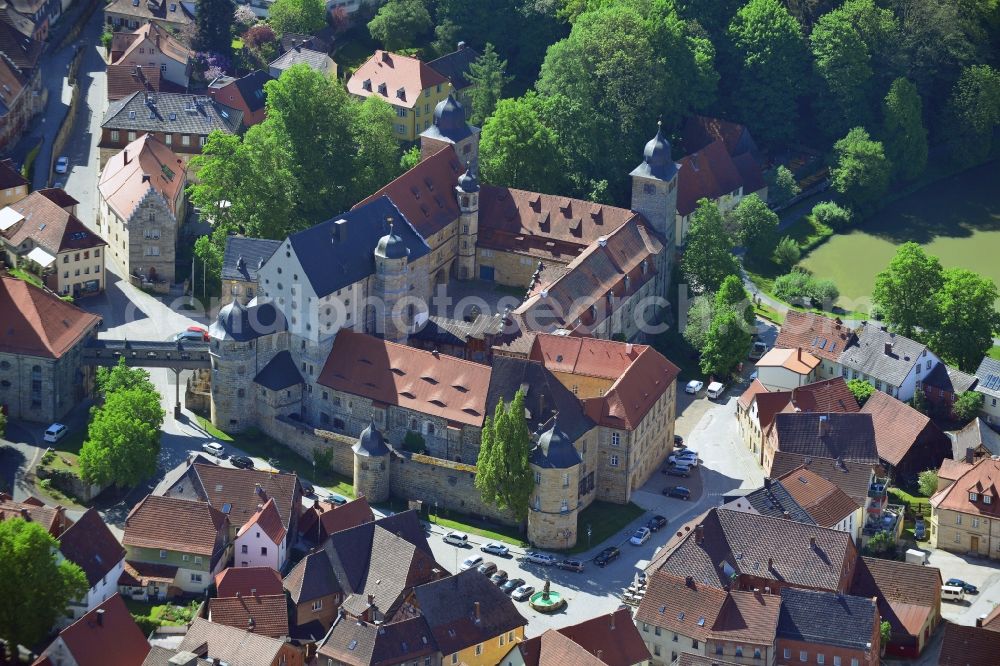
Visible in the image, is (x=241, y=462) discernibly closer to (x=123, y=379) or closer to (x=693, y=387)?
(x=123, y=379)

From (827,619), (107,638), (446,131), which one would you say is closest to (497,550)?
(827,619)

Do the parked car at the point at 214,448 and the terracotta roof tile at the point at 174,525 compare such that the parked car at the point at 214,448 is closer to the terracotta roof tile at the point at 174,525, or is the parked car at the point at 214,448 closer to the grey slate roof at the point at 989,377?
the terracotta roof tile at the point at 174,525

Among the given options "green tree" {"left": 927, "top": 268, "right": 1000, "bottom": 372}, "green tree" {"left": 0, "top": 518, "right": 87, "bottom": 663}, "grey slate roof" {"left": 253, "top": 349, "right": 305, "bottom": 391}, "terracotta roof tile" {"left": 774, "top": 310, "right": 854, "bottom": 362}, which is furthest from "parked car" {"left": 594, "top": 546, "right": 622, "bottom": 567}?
"green tree" {"left": 927, "top": 268, "right": 1000, "bottom": 372}

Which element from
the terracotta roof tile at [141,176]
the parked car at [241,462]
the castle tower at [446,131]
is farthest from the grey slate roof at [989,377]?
the terracotta roof tile at [141,176]

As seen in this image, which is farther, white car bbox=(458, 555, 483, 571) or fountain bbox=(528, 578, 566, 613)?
white car bbox=(458, 555, 483, 571)

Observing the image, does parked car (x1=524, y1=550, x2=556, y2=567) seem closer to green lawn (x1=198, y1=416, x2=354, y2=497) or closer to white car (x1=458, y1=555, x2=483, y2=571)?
white car (x1=458, y1=555, x2=483, y2=571)

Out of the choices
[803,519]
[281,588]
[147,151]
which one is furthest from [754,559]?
[147,151]
